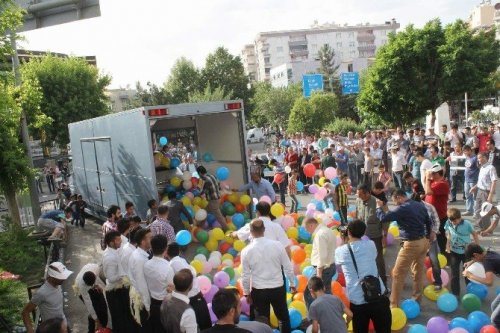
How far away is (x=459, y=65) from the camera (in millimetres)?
21984

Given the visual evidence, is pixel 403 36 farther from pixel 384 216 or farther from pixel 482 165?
pixel 384 216

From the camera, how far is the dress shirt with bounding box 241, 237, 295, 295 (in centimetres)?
464

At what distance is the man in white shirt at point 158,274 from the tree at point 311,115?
30029mm

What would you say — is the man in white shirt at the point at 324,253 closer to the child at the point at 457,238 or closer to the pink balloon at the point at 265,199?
the child at the point at 457,238

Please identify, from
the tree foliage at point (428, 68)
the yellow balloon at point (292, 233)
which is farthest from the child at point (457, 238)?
the tree foliage at point (428, 68)

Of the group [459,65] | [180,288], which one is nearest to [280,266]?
[180,288]

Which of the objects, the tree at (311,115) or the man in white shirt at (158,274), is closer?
the man in white shirt at (158,274)

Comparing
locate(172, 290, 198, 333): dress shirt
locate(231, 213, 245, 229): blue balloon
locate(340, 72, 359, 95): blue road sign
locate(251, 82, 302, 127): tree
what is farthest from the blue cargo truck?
locate(251, 82, 302, 127): tree

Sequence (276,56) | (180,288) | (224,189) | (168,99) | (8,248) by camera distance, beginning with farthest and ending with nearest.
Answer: (276,56), (168,99), (224,189), (8,248), (180,288)

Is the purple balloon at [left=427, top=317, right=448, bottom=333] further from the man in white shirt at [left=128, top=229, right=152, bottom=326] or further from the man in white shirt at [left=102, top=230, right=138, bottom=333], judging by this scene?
the man in white shirt at [left=102, top=230, right=138, bottom=333]

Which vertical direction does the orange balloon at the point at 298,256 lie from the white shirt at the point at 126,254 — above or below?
below

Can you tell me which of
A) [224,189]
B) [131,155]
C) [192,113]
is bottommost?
[224,189]

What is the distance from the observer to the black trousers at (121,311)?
544 cm

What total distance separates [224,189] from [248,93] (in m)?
41.7
